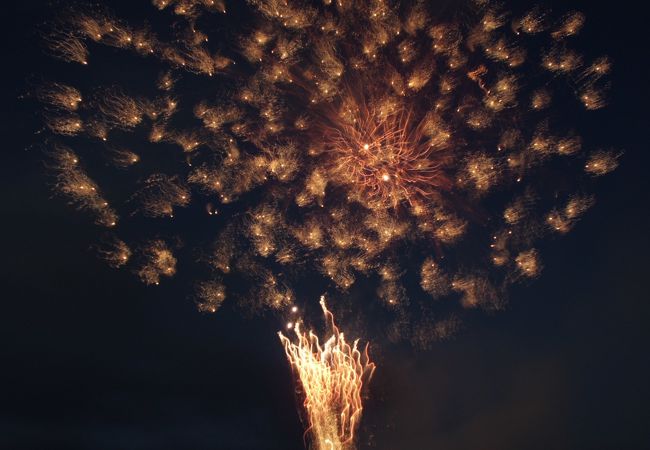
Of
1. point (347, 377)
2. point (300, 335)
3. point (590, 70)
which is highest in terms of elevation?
point (590, 70)

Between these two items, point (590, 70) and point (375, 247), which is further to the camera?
point (375, 247)

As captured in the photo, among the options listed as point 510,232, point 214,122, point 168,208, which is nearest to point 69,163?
point 168,208

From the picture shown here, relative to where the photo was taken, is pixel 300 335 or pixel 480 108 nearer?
pixel 480 108

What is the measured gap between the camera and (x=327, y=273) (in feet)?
35.3

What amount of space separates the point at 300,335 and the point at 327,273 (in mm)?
1754

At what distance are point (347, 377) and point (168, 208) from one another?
5.80 meters

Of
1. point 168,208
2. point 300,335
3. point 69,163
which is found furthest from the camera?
point 300,335

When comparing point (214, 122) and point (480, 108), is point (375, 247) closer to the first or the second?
point (480, 108)

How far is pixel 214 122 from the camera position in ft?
32.4

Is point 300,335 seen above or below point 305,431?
above

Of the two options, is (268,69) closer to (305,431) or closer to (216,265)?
(216,265)

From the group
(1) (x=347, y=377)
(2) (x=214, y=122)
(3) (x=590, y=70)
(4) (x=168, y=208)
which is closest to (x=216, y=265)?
(4) (x=168, y=208)

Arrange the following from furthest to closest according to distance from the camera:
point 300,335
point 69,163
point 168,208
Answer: point 300,335 → point 168,208 → point 69,163

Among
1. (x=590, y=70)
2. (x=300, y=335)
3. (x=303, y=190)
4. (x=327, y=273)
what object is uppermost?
(x=590, y=70)
